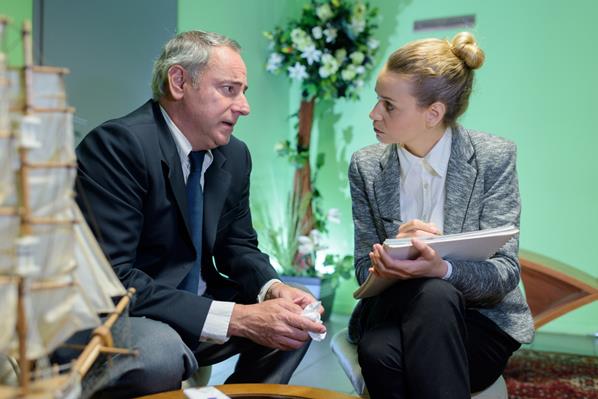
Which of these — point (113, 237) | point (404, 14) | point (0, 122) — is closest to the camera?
point (0, 122)

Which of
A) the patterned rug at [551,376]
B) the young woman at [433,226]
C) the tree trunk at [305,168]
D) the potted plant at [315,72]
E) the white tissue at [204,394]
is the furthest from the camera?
the tree trunk at [305,168]

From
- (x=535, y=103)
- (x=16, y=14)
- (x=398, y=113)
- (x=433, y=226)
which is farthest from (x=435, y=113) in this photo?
(x=535, y=103)

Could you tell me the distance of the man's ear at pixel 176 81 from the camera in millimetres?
1681

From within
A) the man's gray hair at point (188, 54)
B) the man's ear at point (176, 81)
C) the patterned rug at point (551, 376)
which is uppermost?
the man's gray hair at point (188, 54)

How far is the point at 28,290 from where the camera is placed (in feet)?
2.17

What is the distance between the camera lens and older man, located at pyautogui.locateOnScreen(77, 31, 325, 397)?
144cm

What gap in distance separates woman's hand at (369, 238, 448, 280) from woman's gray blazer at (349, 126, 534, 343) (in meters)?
0.06

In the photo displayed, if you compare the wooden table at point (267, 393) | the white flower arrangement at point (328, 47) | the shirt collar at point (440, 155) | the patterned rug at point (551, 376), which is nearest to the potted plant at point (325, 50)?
the white flower arrangement at point (328, 47)

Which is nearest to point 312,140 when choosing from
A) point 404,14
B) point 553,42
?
point 404,14

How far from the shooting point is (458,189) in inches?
65.2

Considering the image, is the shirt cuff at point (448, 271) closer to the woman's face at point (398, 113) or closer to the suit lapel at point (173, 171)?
the woman's face at point (398, 113)

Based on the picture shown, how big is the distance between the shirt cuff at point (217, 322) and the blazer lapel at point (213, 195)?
0.92 feet

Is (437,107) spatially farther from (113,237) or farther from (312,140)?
(312,140)

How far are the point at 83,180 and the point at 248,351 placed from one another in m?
0.62
